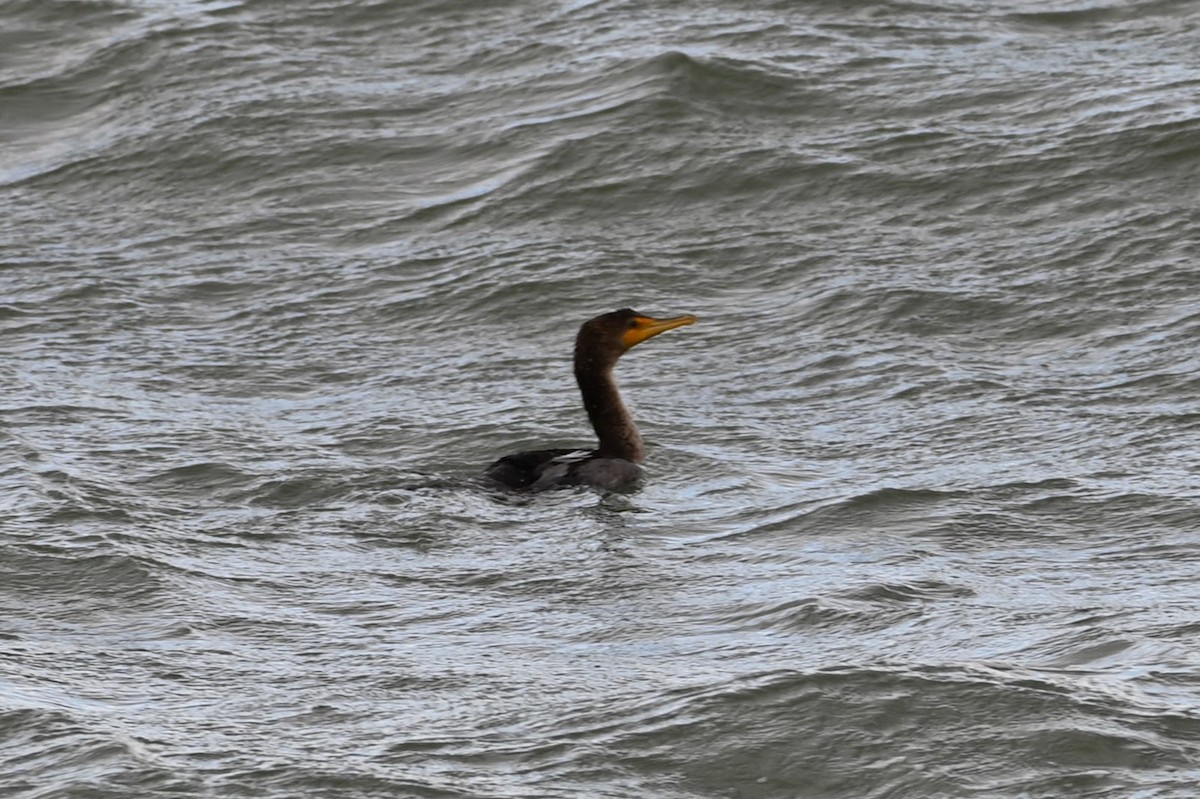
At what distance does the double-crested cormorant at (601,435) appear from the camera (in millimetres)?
9156

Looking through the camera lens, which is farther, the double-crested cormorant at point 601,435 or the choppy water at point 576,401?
the double-crested cormorant at point 601,435

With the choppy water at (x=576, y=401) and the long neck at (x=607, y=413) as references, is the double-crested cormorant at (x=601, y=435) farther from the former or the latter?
the choppy water at (x=576, y=401)

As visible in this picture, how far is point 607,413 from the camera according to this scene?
31.7 ft

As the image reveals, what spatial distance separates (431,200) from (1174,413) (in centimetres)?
531

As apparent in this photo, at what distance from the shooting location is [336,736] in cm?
613

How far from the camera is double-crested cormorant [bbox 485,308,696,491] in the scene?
9156 millimetres

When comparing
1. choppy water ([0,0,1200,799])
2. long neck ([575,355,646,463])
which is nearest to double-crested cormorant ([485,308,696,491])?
long neck ([575,355,646,463])

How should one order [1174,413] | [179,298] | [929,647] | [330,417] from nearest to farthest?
[929,647], [1174,413], [330,417], [179,298]

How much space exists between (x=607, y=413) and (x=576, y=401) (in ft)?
3.19

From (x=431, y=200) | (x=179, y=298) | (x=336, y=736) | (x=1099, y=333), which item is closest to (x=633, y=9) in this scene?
(x=431, y=200)

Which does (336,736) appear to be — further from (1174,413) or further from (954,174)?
(954,174)

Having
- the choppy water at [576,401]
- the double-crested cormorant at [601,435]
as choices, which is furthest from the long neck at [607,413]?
the choppy water at [576,401]

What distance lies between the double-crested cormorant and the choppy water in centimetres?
20

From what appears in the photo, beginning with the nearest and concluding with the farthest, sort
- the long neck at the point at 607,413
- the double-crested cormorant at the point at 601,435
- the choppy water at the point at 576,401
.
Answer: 1. the choppy water at the point at 576,401
2. the double-crested cormorant at the point at 601,435
3. the long neck at the point at 607,413
